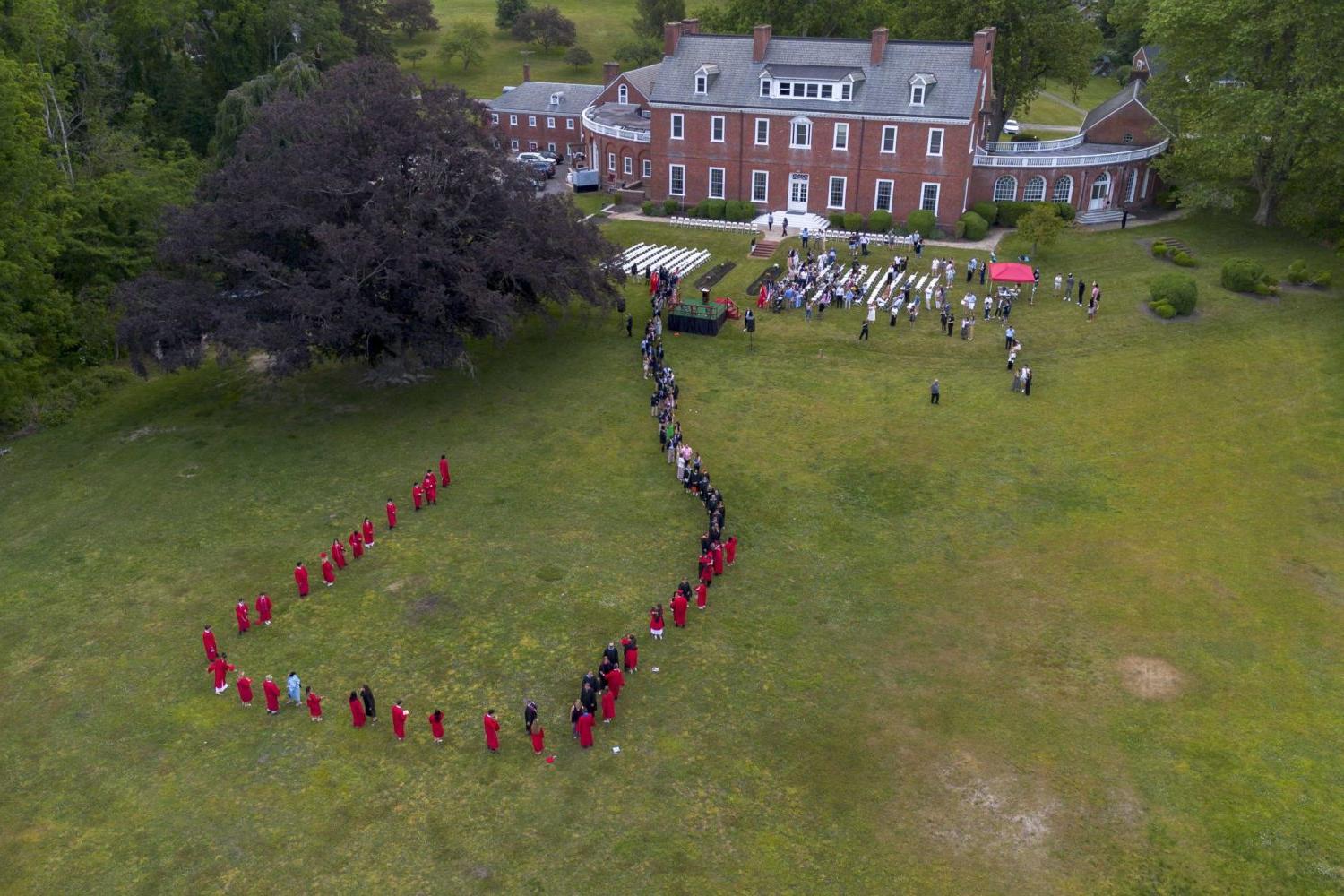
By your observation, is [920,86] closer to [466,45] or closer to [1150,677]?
[1150,677]

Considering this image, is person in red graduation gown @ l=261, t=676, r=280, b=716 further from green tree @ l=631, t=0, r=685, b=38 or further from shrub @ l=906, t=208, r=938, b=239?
green tree @ l=631, t=0, r=685, b=38

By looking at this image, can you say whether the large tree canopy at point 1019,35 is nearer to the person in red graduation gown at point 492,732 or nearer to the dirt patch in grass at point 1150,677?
the dirt patch in grass at point 1150,677

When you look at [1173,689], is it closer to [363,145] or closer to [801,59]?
[363,145]

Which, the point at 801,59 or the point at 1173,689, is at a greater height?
the point at 801,59

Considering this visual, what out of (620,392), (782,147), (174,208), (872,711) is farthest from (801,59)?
(872,711)

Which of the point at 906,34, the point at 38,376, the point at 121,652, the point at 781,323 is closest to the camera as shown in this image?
the point at 121,652

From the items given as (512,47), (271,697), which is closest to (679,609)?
(271,697)
